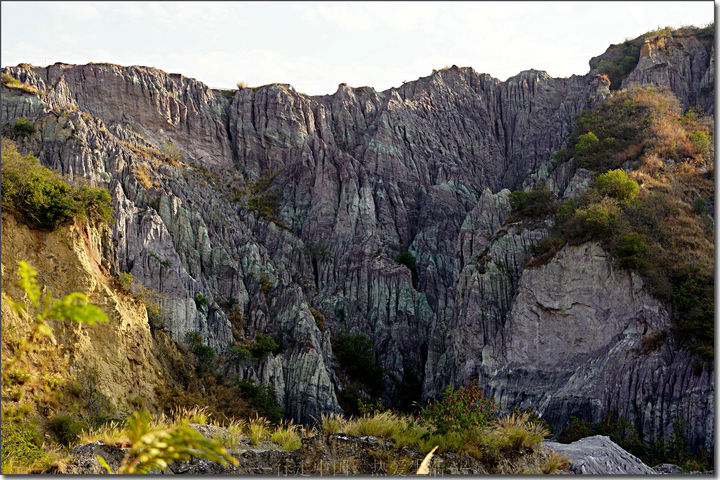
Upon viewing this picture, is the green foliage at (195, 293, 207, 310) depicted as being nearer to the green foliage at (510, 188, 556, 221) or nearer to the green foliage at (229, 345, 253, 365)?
the green foliage at (229, 345, 253, 365)

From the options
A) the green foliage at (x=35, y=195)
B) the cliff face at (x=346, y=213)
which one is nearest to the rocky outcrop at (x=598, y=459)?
the cliff face at (x=346, y=213)

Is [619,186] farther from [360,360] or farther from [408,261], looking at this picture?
[408,261]

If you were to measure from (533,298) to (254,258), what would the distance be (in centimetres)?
1973

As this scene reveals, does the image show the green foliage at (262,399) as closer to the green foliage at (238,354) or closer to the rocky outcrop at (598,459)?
the green foliage at (238,354)

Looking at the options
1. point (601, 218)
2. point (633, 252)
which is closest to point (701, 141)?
point (601, 218)

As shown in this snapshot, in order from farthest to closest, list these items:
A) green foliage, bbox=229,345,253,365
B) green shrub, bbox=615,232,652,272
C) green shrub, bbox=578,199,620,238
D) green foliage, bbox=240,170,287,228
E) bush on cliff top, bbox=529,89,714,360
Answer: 1. green foliage, bbox=240,170,287,228
2. green foliage, bbox=229,345,253,365
3. green shrub, bbox=578,199,620,238
4. green shrub, bbox=615,232,652,272
5. bush on cliff top, bbox=529,89,714,360

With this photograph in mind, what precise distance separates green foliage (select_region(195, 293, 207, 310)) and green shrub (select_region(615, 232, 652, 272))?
71.2 feet

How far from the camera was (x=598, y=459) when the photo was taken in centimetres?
1073

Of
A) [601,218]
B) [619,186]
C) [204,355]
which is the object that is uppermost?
[619,186]

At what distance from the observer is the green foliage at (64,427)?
47.6ft

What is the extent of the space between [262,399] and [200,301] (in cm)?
670

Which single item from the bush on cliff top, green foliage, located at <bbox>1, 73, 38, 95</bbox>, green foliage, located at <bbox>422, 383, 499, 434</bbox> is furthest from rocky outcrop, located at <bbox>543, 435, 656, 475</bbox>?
green foliage, located at <bbox>1, 73, 38, 95</bbox>

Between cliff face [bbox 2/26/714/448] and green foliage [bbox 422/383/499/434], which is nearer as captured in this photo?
green foliage [bbox 422/383/499/434]

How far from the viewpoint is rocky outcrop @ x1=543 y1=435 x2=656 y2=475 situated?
10148 millimetres
